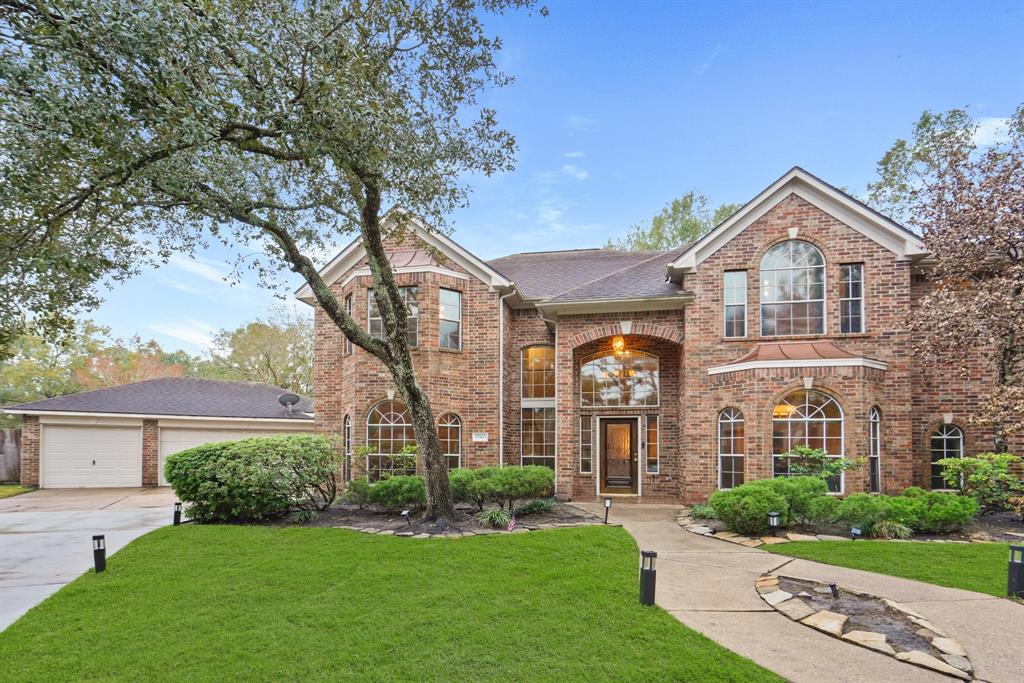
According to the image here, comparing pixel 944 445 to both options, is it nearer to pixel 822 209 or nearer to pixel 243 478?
pixel 822 209

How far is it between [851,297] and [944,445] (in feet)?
13.0

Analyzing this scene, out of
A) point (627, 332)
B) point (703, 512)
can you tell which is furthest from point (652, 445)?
point (703, 512)

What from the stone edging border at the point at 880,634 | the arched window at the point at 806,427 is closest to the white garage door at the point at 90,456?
the stone edging border at the point at 880,634

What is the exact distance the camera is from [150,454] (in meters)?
17.3

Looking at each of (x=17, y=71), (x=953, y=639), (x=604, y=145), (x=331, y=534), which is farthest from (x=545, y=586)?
(x=604, y=145)

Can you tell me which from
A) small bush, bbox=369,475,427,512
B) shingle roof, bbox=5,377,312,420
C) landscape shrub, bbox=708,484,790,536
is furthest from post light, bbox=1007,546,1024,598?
shingle roof, bbox=5,377,312,420

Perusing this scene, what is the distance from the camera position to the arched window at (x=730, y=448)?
10852 mm

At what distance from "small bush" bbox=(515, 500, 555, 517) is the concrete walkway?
270cm

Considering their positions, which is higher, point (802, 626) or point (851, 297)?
point (851, 297)

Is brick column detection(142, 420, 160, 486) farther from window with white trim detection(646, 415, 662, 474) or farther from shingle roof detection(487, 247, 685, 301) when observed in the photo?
window with white trim detection(646, 415, 662, 474)

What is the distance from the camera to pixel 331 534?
835 cm

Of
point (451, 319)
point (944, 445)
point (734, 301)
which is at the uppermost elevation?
point (734, 301)

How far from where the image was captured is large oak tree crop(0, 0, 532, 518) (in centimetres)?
496

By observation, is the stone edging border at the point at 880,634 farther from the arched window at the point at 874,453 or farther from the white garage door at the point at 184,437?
the white garage door at the point at 184,437
